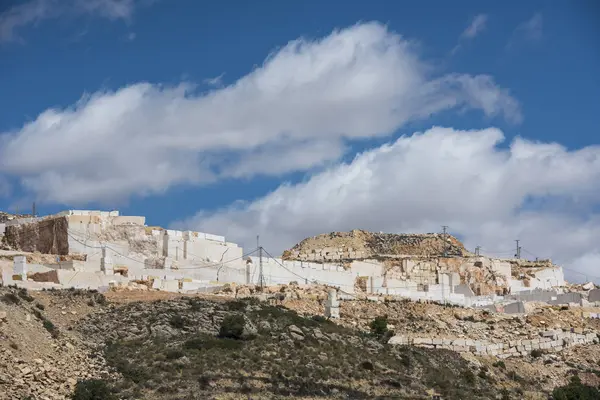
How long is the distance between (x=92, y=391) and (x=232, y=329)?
8.15 m

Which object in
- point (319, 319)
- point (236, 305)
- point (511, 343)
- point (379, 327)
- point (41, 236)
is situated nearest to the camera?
point (236, 305)

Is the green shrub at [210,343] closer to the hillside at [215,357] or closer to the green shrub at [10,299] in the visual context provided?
the hillside at [215,357]

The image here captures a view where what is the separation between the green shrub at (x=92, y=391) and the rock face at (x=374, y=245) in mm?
44524

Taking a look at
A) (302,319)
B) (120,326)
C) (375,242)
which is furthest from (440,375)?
(375,242)

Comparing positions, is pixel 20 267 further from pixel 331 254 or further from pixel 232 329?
pixel 331 254

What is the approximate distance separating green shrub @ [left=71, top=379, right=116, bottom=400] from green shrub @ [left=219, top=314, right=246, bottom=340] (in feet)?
23.9

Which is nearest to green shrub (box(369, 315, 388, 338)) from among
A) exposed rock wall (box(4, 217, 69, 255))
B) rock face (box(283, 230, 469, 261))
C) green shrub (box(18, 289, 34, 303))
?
green shrub (box(18, 289, 34, 303))

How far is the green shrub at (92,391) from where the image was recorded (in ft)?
86.3

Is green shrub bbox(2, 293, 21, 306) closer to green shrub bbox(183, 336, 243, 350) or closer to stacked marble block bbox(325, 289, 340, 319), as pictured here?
green shrub bbox(183, 336, 243, 350)

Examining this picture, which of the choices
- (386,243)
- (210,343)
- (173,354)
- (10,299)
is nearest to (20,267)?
(10,299)

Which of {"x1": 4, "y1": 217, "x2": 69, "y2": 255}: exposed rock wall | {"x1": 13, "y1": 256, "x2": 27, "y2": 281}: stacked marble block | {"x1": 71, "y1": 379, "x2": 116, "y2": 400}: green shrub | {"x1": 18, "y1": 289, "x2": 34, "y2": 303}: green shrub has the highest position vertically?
{"x1": 4, "y1": 217, "x2": 69, "y2": 255}: exposed rock wall

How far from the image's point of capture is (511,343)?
4422 cm

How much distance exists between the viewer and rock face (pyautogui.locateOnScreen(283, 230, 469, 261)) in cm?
7244

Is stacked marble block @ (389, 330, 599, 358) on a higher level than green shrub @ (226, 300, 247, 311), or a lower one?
lower
